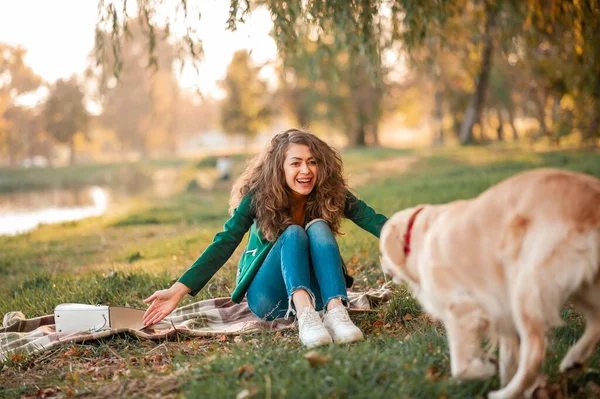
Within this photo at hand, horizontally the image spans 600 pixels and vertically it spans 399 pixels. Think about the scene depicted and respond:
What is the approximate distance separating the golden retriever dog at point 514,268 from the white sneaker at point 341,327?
2.75ft

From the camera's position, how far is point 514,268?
2.20 m

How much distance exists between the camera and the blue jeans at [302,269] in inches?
143

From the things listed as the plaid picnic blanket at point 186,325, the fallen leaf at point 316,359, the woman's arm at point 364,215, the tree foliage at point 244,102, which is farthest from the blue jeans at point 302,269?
the tree foliage at point 244,102

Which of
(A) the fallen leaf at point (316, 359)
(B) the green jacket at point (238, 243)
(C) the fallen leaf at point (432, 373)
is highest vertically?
(B) the green jacket at point (238, 243)

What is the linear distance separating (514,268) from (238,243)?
7.19 feet

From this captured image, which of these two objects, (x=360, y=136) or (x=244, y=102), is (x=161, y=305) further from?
(x=244, y=102)

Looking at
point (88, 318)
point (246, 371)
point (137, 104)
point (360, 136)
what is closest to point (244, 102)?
point (360, 136)

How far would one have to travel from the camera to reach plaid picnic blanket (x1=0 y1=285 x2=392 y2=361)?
380cm

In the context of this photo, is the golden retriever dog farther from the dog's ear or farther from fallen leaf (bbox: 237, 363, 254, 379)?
fallen leaf (bbox: 237, 363, 254, 379)

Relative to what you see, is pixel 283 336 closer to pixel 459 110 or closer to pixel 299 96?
pixel 459 110

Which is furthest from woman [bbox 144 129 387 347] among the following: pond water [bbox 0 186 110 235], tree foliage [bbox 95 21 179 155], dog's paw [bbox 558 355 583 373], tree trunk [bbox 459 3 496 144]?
tree foliage [bbox 95 21 179 155]

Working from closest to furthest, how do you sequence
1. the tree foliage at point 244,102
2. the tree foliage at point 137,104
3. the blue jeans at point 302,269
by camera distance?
the blue jeans at point 302,269
the tree foliage at point 244,102
the tree foliage at point 137,104

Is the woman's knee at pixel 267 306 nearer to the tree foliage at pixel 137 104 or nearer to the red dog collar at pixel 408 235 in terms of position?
the red dog collar at pixel 408 235

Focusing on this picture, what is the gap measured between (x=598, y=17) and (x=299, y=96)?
30499 millimetres
